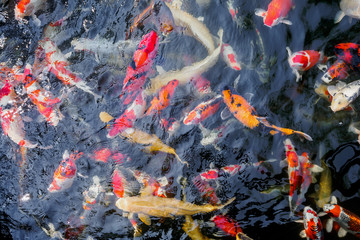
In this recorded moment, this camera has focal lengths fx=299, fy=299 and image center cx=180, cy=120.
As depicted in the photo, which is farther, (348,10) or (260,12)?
(260,12)

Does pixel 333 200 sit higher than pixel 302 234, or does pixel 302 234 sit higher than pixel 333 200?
pixel 333 200

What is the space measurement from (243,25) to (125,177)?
2.93m

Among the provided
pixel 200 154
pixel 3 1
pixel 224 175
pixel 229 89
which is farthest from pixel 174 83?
pixel 3 1

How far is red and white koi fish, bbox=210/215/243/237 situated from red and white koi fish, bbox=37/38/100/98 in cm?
266

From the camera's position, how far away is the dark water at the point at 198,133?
13.3 feet

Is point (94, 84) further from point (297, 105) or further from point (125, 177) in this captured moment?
point (297, 105)

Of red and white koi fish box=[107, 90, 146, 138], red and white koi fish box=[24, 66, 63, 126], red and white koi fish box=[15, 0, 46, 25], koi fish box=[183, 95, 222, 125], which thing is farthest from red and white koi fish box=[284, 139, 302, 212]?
red and white koi fish box=[15, 0, 46, 25]

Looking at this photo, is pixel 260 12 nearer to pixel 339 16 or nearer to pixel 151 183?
pixel 339 16

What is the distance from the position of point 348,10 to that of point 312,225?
291 cm

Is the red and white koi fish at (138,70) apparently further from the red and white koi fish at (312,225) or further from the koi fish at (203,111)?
the red and white koi fish at (312,225)

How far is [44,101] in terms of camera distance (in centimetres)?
488

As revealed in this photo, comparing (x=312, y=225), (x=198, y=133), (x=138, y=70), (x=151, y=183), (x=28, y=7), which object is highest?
(x=28, y=7)

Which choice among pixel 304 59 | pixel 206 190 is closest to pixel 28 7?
pixel 206 190

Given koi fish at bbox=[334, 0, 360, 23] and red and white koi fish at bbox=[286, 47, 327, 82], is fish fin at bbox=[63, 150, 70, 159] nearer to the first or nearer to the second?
red and white koi fish at bbox=[286, 47, 327, 82]
